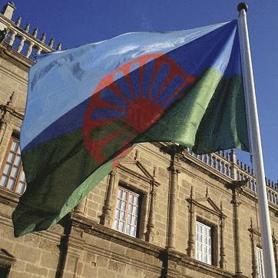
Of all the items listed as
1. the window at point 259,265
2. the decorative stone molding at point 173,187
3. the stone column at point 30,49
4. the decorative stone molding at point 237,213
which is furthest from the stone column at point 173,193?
the stone column at point 30,49

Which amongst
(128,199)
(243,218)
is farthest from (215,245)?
(128,199)

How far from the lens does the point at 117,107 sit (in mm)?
5012

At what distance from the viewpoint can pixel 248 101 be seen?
511cm

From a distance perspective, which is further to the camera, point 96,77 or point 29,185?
point 96,77

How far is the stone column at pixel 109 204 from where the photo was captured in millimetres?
11502

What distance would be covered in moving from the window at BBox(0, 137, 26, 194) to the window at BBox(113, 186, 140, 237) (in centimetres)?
316

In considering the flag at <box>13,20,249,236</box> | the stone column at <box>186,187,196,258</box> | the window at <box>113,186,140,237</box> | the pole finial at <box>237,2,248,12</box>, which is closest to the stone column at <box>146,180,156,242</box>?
the window at <box>113,186,140,237</box>

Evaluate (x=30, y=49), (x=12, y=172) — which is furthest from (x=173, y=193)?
(x=30, y=49)

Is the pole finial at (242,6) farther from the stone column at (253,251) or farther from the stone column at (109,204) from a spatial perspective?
the stone column at (253,251)

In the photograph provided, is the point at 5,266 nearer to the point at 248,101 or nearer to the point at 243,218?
the point at 248,101

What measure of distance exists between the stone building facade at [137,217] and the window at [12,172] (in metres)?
0.03

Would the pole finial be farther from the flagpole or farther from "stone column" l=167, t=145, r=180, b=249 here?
"stone column" l=167, t=145, r=180, b=249

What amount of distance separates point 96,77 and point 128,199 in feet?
26.2

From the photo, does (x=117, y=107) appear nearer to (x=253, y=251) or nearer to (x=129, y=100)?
(x=129, y=100)
